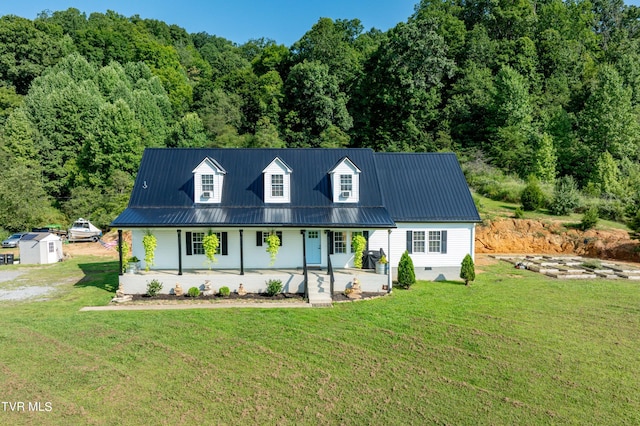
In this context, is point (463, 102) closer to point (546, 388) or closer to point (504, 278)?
point (504, 278)

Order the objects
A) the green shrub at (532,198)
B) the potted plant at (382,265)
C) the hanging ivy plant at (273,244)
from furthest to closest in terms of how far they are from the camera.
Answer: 1. the green shrub at (532,198)
2. the potted plant at (382,265)
3. the hanging ivy plant at (273,244)

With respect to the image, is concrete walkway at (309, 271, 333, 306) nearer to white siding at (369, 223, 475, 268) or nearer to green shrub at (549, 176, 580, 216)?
white siding at (369, 223, 475, 268)

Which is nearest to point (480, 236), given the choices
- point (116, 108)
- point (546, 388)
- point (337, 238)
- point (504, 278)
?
point (504, 278)

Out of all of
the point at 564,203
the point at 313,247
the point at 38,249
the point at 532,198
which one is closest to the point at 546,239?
the point at 532,198

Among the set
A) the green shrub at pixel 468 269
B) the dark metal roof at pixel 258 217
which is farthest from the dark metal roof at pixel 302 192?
the green shrub at pixel 468 269

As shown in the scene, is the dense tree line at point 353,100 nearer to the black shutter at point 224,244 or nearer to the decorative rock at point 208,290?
the black shutter at point 224,244

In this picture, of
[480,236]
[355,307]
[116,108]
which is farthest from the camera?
[116,108]
